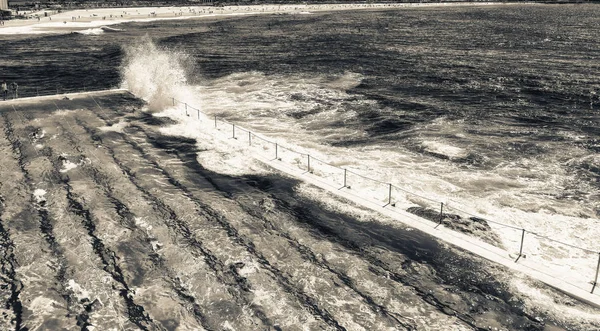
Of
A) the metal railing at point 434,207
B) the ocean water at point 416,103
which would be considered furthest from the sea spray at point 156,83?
the metal railing at point 434,207

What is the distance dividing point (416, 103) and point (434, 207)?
33.0 m

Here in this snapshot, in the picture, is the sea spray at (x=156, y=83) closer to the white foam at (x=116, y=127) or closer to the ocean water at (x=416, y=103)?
the ocean water at (x=416, y=103)

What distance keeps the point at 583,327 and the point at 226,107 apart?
1636 inches

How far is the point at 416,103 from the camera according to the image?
57094 millimetres

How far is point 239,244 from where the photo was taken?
72.9ft

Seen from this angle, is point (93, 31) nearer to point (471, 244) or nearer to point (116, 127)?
point (116, 127)

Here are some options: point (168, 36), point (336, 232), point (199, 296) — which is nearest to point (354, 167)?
point (336, 232)

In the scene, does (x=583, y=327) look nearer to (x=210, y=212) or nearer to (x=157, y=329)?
(x=157, y=329)

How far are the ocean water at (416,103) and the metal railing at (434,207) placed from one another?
208 mm

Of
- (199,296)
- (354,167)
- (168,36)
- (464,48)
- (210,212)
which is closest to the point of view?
(199,296)

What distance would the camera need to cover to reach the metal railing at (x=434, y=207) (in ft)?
71.4

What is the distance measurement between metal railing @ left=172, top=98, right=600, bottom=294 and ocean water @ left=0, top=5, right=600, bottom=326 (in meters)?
0.21

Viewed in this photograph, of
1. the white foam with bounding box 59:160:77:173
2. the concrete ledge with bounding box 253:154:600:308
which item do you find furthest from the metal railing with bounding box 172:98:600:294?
the white foam with bounding box 59:160:77:173

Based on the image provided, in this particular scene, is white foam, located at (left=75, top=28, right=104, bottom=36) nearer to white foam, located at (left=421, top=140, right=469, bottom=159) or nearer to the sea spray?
the sea spray
